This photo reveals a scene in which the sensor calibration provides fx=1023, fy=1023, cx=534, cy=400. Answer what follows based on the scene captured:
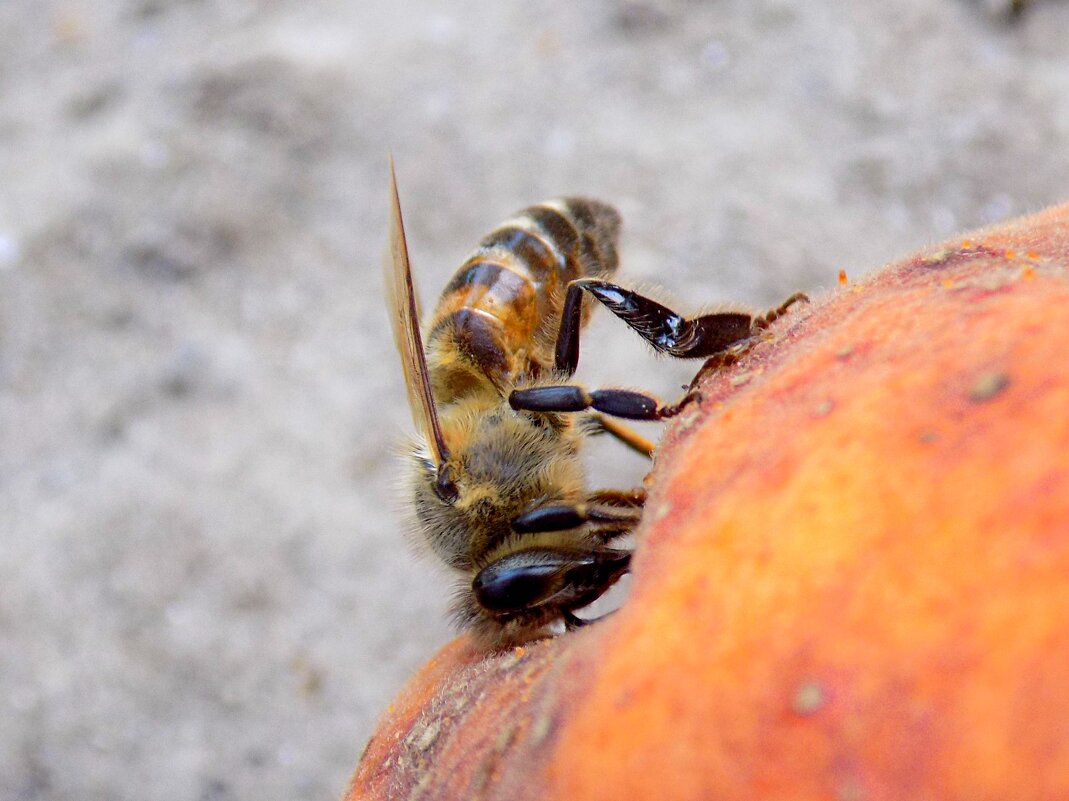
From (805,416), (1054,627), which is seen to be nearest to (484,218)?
(805,416)

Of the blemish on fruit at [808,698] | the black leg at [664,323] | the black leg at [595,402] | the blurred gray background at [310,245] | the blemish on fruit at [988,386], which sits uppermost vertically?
the blemish on fruit at [988,386]

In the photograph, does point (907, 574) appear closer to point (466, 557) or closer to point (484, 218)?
point (466, 557)

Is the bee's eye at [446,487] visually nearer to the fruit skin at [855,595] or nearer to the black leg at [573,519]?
the black leg at [573,519]

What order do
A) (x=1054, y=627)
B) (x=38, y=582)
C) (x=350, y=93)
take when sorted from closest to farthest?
1. (x=1054, y=627)
2. (x=38, y=582)
3. (x=350, y=93)

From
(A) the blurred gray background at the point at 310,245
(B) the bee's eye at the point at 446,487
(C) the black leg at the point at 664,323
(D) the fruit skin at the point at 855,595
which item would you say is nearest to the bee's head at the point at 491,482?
(B) the bee's eye at the point at 446,487

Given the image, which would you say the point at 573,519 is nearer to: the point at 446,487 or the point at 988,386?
the point at 446,487

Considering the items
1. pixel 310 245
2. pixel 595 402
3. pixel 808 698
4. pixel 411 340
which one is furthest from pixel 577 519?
pixel 310 245

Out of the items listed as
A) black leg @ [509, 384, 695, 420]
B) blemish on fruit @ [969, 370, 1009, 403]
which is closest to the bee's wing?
black leg @ [509, 384, 695, 420]
